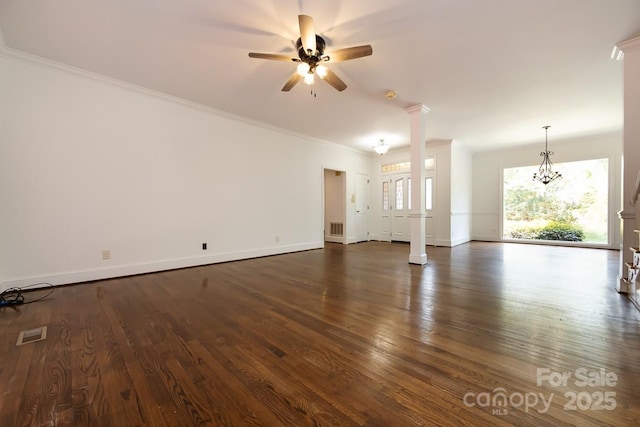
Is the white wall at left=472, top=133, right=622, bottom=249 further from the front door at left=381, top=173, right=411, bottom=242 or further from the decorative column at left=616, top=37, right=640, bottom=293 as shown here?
the decorative column at left=616, top=37, right=640, bottom=293

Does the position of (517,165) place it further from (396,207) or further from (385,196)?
(385,196)

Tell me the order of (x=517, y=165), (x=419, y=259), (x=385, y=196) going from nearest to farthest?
1. (x=419, y=259)
2. (x=517, y=165)
3. (x=385, y=196)

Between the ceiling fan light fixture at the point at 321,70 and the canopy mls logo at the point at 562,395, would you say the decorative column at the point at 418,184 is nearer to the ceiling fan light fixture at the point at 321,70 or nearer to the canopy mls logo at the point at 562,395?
the ceiling fan light fixture at the point at 321,70

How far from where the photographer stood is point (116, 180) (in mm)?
3555

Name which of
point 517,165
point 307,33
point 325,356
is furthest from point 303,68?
point 517,165

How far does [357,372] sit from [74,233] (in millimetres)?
3877

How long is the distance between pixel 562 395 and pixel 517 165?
8.00 m

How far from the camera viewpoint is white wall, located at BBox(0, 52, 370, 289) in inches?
117

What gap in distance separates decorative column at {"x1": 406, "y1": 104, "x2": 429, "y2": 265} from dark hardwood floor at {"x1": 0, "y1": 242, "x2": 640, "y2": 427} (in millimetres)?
1320

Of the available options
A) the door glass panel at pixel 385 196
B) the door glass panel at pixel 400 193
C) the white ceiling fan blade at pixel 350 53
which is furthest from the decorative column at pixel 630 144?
the door glass panel at pixel 385 196

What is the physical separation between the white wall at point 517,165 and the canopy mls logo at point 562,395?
7316 millimetres

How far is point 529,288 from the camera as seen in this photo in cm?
301

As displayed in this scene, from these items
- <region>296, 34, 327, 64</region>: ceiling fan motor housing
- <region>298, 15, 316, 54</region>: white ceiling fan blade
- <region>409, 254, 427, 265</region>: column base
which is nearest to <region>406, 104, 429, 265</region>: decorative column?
<region>409, 254, 427, 265</region>: column base

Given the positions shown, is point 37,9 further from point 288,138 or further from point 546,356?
point 546,356
